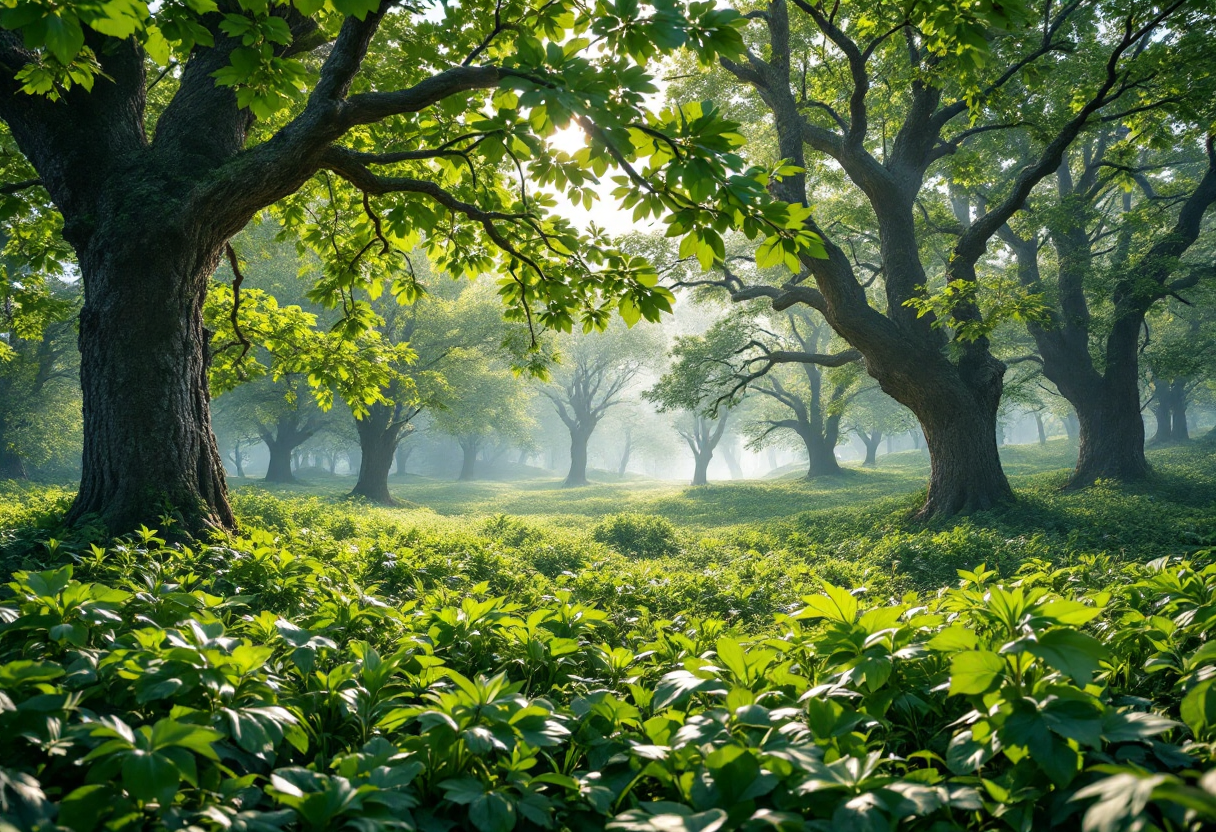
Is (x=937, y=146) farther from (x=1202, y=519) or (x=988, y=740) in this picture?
(x=988, y=740)

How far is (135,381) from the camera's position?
5.04 metres

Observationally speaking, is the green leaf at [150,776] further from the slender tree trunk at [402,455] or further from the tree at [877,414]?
the slender tree trunk at [402,455]

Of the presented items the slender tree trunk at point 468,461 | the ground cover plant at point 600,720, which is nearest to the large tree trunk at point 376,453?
the ground cover plant at point 600,720

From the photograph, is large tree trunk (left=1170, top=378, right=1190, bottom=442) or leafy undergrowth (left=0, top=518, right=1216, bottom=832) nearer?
leafy undergrowth (left=0, top=518, right=1216, bottom=832)

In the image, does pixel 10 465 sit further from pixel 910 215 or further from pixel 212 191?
pixel 910 215

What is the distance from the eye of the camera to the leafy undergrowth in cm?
143

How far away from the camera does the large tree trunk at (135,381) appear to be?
503 centimetres

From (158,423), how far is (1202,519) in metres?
14.4

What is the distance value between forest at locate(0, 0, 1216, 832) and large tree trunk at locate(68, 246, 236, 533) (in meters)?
0.03

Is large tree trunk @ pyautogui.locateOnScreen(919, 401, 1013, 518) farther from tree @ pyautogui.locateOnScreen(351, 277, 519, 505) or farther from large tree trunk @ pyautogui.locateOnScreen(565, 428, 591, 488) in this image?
large tree trunk @ pyautogui.locateOnScreen(565, 428, 591, 488)

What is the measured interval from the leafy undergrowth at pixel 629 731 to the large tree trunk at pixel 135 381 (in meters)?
2.98

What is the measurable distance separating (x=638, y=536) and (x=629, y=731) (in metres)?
10.4

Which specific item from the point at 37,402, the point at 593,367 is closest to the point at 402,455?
the point at 593,367

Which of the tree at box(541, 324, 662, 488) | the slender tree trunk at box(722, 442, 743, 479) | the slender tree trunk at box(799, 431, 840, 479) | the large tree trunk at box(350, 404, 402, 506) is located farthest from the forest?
the slender tree trunk at box(722, 442, 743, 479)
